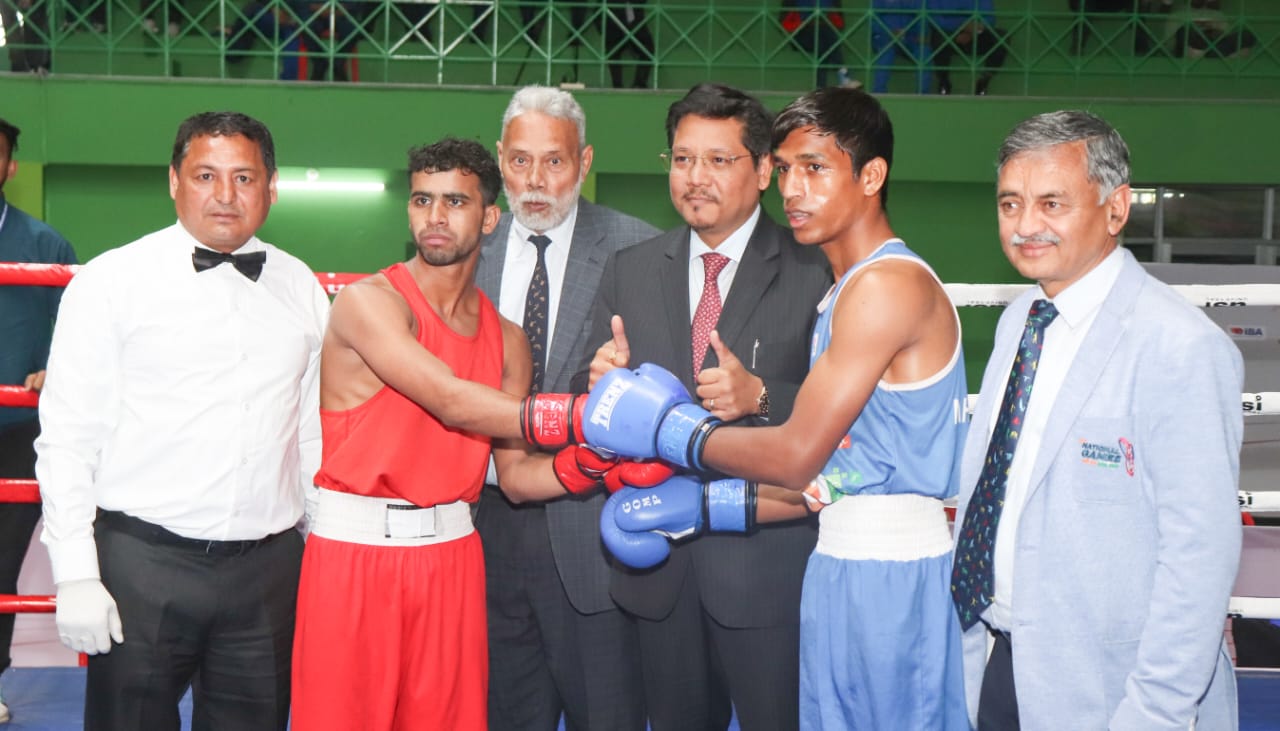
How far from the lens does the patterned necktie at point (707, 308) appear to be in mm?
2682

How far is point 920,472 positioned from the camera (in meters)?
2.33

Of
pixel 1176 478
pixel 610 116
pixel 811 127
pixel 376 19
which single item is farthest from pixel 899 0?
pixel 1176 478

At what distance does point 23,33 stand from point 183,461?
928 centimetres

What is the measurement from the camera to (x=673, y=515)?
2486 mm

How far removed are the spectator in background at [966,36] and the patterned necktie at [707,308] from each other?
8.15 m

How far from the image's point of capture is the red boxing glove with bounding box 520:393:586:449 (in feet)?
8.54

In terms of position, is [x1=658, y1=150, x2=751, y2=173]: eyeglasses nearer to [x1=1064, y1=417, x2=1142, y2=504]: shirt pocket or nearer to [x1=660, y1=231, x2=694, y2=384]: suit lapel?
[x1=660, y1=231, x2=694, y2=384]: suit lapel

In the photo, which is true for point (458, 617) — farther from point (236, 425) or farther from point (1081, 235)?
point (1081, 235)

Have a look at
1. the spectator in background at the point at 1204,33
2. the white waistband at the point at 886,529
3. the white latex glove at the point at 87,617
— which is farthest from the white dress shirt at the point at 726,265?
the spectator in background at the point at 1204,33

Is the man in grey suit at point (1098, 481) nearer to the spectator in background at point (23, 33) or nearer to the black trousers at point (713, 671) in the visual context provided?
the black trousers at point (713, 671)

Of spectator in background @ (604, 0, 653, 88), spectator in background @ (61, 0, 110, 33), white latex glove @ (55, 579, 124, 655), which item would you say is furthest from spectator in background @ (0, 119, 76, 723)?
spectator in background @ (61, 0, 110, 33)

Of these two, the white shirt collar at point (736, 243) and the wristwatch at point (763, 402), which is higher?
the white shirt collar at point (736, 243)

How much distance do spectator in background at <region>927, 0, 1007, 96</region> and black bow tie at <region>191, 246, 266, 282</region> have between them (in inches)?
338

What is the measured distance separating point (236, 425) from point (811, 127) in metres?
1.42
